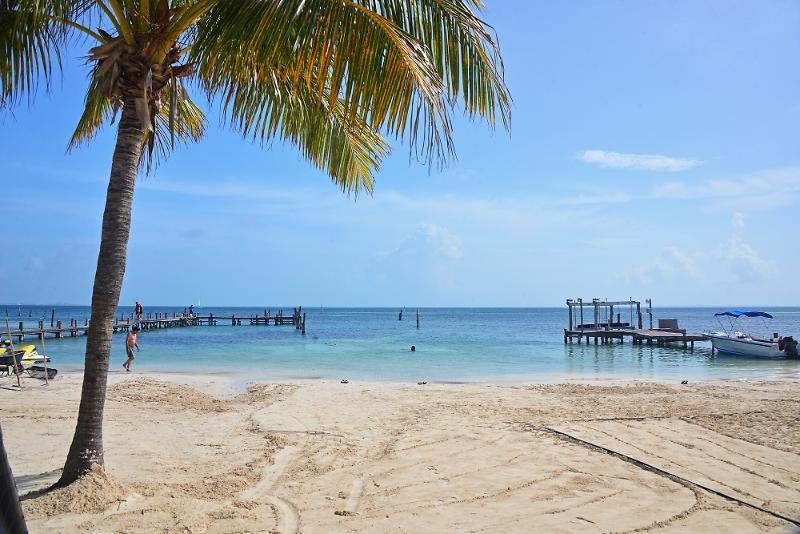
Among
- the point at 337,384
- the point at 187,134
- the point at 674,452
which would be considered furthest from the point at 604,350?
the point at 187,134

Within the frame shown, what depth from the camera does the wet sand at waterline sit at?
4871mm

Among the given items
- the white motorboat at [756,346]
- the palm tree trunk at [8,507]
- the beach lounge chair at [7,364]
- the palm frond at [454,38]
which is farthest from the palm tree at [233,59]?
the white motorboat at [756,346]

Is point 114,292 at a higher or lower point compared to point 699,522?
higher

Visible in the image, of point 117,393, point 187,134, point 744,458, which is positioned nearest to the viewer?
point 744,458

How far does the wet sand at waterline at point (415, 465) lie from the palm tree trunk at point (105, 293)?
260 millimetres

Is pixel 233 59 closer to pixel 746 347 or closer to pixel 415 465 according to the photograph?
pixel 415 465

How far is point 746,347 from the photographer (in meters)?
28.4

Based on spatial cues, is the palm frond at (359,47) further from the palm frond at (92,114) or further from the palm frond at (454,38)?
the palm frond at (92,114)

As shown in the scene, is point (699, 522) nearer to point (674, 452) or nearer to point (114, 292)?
point (674, 452)

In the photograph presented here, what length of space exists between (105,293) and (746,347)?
30612mm

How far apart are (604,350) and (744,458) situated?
92.0ft

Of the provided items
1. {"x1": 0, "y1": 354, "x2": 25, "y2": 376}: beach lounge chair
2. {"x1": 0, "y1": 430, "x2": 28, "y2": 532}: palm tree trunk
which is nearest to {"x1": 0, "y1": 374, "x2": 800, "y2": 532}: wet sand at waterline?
{"x1": 0, "y1": 354, "x2": 25, "y2": 376}: beach lounge chair

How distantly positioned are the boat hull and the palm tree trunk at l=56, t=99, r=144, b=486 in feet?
98.3

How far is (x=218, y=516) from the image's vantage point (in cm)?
488
